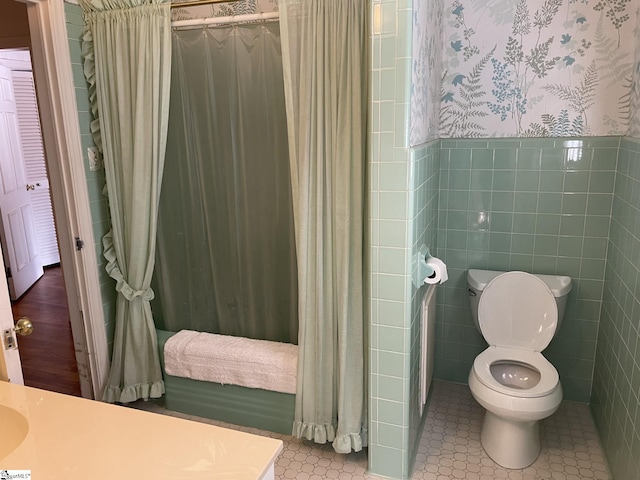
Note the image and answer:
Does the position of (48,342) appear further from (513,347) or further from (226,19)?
(513,347)

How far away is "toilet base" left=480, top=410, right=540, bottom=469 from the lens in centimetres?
216

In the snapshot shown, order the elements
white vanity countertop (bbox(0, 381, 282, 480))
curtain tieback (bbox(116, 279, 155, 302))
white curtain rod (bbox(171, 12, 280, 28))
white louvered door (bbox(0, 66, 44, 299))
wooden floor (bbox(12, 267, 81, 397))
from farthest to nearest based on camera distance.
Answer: white louvered door (bbox(0, 66, 44, 299)) → wooden floor (bbox(12, 267, 81, 397)) → curtain tieback (bbox(116, 279, 155, 302)) → white curtain rod (bbox(171, 12, 280, 28)) → white vanity countertop (bbox(0, 381, 282, 480))

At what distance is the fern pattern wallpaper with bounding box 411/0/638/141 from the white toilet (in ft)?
2.47

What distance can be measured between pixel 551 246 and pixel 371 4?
153 centimetres

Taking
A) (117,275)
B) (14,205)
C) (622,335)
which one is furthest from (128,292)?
(14,205)

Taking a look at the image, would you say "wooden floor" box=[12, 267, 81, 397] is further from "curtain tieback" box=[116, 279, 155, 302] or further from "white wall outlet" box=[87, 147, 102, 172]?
"white wall outlet" box=[87, 147, 102, 172]

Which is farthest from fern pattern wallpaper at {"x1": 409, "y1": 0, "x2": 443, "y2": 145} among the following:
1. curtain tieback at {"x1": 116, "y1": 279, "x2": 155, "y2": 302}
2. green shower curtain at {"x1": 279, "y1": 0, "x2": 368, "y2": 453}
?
curtain tieback at {"x1": 116, "y1": 279, "x2": 155, "y2": 302}

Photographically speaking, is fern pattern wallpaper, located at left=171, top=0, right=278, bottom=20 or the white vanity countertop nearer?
the white vanity countertop

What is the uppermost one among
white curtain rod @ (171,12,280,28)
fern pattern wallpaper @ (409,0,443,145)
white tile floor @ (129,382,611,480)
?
white curtain rod @ (171,12,280,28)

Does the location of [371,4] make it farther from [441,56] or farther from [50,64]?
[50,64]

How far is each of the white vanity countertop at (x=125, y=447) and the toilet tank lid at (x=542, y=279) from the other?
166 centimetres

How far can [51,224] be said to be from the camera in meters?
5.22

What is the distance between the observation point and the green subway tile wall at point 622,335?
1852 mm

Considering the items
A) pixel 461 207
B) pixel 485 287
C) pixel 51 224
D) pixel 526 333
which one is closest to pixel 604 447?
pixel 526 333
